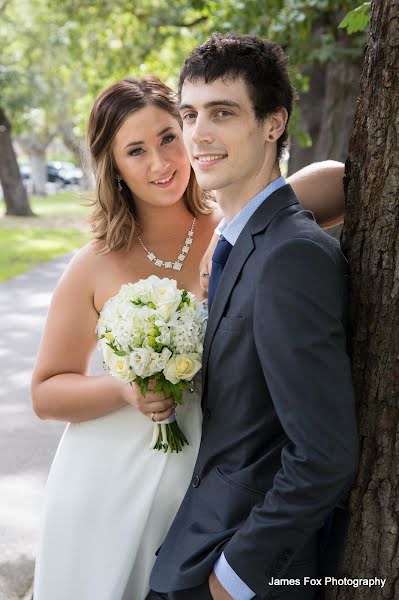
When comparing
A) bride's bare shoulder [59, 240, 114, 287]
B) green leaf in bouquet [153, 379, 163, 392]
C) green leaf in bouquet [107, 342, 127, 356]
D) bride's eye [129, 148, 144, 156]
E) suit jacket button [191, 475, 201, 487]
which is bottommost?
suit jacket button [191, 475, 201, 487]

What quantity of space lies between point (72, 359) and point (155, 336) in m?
0.76

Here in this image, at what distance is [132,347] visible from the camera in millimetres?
2533

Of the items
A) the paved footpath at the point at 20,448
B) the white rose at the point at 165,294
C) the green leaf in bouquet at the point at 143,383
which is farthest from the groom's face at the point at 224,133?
the paved footpath at the point at 20,448

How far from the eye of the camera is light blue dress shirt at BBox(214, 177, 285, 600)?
85.3 inches

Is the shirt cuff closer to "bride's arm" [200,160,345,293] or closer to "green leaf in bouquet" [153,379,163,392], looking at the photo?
"green leaf in bouquet" [153,379,163,392]

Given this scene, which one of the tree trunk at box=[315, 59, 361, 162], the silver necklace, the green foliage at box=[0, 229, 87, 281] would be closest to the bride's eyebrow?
the silver necklace

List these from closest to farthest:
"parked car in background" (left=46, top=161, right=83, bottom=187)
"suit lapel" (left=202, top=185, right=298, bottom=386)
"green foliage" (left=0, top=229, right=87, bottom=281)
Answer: "suit lapel" (left=202, top=185, right=298, bottom=386) → "green foliage" (left=0, top=229, right=87, bottom=281) → "parked car in background" (left=46, top=161, right=83, bottom=187)

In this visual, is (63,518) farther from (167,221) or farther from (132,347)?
(167,221)

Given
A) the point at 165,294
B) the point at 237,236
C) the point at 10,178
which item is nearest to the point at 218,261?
the point at 237,236

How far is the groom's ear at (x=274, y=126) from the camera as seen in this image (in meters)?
2.38

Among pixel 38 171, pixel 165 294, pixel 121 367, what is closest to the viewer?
pixel 121 367

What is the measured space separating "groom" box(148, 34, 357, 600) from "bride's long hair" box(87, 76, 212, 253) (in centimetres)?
92

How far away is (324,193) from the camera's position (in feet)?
A: 9.02

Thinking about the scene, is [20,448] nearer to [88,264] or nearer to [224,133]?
[88,264]
